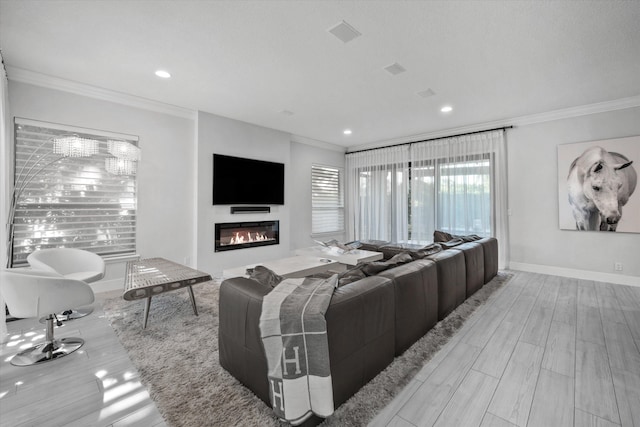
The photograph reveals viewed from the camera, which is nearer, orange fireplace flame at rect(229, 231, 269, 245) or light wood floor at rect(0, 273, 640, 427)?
light wood floor at rect(0, 273, 640, 427)

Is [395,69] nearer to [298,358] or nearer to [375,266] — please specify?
[375,266]

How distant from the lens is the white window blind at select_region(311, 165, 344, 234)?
21.8 feet

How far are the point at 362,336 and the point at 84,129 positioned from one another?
4295 mm

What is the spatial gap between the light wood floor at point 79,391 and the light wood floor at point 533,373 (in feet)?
4.80

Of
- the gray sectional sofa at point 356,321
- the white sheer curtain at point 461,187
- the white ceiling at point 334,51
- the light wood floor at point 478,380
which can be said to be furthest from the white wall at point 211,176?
the gray sectional sofa at point 356,321

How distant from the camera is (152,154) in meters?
4.15

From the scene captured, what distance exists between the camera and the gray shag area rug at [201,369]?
150 cm

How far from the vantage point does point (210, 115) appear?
461 cm

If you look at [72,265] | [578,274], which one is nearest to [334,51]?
[72,265]

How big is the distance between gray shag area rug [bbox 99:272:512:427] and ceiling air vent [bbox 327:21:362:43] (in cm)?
271

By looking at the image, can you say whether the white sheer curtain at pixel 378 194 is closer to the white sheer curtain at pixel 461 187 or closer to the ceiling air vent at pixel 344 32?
the white sheer curtain at pixel 461 187

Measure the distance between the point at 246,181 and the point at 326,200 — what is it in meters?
2.44

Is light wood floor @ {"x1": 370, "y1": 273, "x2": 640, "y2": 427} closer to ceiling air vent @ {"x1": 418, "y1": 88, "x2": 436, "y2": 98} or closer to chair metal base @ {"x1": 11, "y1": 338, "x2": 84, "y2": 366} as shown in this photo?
chair metal base @ {"x1": 11, "y1": 338, "x2": 84, "y2": 366}

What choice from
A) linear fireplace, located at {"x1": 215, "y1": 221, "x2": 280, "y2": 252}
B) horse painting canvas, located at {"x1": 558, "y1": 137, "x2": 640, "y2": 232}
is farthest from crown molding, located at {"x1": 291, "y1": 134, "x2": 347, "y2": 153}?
horse painting canvas, located at {"x1": 558, "y1": 137, "x2": 640, "y2": 232}
